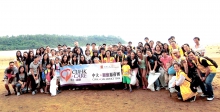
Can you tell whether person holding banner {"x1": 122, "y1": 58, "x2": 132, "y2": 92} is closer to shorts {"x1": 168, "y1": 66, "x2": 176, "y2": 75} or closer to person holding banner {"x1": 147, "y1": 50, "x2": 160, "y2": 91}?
person holding banner {"x1": 147, "y1": 50, "x2": 160, "y2": 91}

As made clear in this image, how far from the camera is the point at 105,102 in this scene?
652 cm

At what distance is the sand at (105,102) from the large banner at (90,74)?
1.34ft

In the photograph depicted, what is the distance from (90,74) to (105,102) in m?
1.72

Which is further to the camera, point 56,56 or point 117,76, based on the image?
A: point 56,56


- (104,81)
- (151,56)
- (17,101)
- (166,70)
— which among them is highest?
(151,56)

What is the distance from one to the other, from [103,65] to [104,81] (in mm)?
637

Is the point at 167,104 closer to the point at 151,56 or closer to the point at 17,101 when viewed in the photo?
the point at 151,56

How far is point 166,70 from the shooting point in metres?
7.24

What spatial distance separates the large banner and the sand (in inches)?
16.0

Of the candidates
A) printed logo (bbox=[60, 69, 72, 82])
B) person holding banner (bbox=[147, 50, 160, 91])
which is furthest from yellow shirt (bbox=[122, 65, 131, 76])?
printed logo (bbox=[60, 69, 72, 82])

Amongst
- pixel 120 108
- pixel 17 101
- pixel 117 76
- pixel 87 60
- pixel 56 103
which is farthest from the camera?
pixel 87 60

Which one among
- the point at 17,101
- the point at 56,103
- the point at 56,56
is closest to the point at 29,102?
the point at 17,101

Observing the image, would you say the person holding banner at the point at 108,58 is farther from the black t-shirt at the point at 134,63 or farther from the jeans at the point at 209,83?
the jeans at the point at 209,83

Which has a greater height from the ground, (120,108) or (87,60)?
(87,60)
